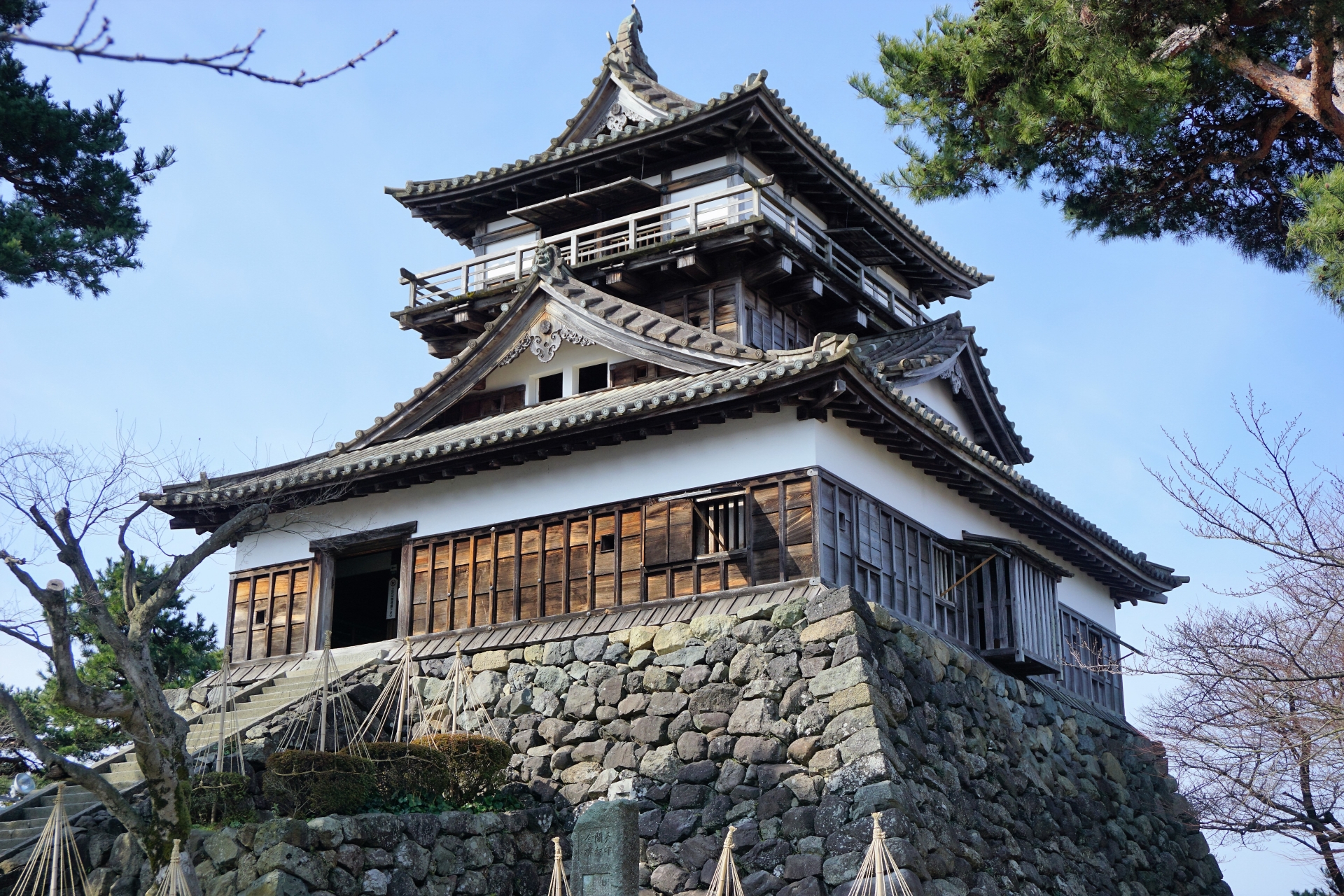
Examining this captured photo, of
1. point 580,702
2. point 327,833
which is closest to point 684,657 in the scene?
point 580,702

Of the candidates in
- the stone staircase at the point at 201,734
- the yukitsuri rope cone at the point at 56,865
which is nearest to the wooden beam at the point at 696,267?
the stone staircase at the point at 201,734

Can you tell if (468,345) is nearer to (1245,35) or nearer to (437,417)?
(437,417)

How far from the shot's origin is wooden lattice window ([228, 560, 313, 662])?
62.4ft

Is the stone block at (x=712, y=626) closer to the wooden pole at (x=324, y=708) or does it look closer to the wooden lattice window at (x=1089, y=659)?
the wooden pole at (x=324, y=708)

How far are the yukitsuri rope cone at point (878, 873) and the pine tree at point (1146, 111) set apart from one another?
633 cm

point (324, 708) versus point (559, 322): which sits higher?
point (559, 322)

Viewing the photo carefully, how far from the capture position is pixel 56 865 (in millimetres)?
13156

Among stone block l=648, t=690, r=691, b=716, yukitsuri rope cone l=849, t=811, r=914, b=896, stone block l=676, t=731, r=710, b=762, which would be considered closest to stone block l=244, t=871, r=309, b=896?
stone block l=676, t=731, r=710, b=762

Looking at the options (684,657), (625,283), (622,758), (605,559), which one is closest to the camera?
(622,758)

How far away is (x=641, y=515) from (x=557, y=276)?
14.8 feet

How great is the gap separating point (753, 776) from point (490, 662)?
4311mm

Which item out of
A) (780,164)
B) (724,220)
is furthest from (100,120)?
(780,164)

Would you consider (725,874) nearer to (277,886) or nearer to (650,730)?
(650,730)

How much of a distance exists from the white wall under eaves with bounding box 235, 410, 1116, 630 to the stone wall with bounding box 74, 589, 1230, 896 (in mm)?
1880
